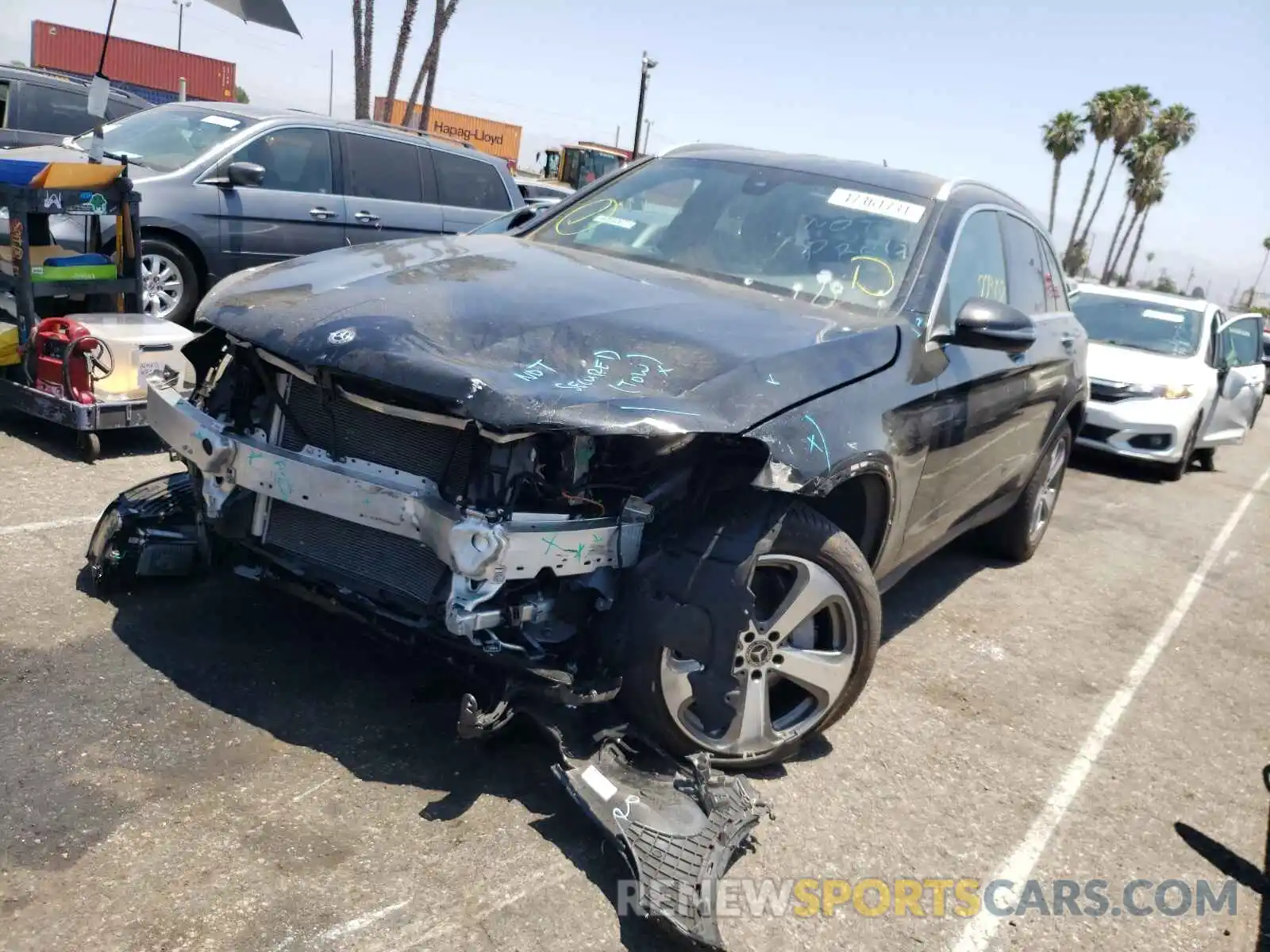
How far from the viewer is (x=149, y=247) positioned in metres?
7.65

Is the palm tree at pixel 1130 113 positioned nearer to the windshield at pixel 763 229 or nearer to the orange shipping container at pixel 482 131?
the orange shipping container at pixel 482 131

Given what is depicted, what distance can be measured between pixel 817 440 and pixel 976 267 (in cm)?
175

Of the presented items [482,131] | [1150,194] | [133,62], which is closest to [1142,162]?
[1150,194]

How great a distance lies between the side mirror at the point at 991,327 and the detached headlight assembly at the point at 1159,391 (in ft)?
20.4

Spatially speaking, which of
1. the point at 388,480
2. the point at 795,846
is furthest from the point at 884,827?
the point at 388,480

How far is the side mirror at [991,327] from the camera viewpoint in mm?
3684

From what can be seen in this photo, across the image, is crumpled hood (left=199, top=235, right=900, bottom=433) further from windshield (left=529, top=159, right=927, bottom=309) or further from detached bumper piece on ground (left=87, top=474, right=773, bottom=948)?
detached bumper piece on ground (left=87, top=474, right=773, bottom=948)

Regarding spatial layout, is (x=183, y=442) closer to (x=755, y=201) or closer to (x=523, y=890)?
(x=523, y=890)

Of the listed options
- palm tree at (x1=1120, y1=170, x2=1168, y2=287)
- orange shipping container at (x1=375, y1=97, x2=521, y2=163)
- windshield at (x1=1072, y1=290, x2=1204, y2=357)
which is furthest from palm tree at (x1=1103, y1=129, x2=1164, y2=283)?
windshield at (x1=1072, y1=290, x2=1204, y2=357)

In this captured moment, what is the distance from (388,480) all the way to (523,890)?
1.12 metres

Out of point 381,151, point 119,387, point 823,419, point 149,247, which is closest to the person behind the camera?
point 823,419

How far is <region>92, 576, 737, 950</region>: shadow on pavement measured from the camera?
2922 mm

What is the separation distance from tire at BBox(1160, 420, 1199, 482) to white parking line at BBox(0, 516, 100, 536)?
8.79 metres

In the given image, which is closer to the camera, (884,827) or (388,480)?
(388,480)
